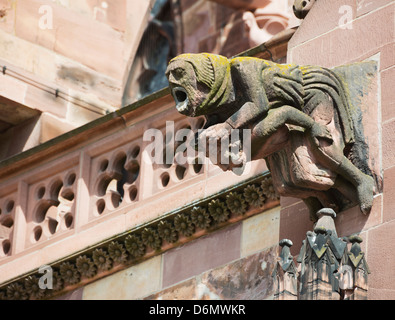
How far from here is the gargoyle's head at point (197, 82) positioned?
28.5 feet

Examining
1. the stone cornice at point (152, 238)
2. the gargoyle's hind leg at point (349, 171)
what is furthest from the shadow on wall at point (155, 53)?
the gargoyle's hind leg at point (349, 171)

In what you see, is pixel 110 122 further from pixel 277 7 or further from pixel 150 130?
pixel 277 7

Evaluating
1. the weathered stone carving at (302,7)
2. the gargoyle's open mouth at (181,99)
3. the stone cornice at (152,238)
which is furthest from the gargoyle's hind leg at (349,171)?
the stone cornice at (152,238)

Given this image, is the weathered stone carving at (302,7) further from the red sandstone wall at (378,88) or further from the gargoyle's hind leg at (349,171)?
the gargoyle's hind leg at (349,171)

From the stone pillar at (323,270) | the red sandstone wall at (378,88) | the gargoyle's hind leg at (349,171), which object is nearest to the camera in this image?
the stone pillar at (323,270)

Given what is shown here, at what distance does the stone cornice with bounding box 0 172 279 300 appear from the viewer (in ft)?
35.4

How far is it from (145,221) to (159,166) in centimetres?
39

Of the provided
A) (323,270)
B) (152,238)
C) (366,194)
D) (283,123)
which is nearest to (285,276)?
(323,270)

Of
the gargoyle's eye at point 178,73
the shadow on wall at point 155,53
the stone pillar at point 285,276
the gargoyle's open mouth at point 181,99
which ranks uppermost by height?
the shadow on wall at point 155,53

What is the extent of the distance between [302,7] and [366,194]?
131 centimetres

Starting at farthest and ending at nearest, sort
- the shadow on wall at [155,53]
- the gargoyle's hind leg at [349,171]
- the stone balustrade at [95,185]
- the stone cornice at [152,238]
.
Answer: the shadow on wall at [155,53]
the stone balustrade at [95,185]
the stone cornice at [152,238]
the gargoyle's hind leg at [349,171]

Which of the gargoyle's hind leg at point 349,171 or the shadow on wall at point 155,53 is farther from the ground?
the shadow on wall at point 155,53

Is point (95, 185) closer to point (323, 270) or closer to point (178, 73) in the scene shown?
point (178, 73)

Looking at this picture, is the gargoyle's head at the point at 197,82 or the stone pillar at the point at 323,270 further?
the gargoyle's head at the point at 197,82
